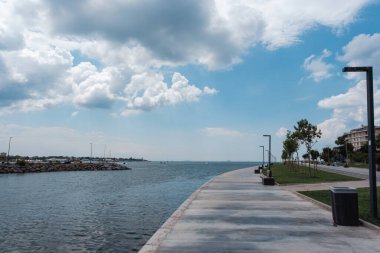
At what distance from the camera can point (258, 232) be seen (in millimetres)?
10430

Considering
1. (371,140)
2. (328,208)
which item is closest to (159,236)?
(371,140)

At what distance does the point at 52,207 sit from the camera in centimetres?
2434

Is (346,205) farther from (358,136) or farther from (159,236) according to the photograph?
(358,136)

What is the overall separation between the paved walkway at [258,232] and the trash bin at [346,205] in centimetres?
33

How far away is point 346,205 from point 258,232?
2.86m

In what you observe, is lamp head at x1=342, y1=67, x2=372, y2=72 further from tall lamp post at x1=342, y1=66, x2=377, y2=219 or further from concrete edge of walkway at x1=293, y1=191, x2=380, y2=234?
concrete edge of walkway at x1=293, y1=191, x2=380, y2=234

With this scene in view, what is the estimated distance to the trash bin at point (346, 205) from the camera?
11.3 metres

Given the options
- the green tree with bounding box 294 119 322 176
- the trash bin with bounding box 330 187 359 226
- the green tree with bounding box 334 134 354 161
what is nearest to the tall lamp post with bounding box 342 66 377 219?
the trash bin with bounding box 330 187 359 226

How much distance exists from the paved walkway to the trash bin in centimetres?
33

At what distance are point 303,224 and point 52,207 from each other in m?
17.2

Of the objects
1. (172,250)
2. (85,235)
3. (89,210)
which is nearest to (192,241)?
(172,250)

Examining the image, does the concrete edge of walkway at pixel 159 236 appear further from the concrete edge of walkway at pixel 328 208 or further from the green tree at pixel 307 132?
the green tree at pixel 307 132

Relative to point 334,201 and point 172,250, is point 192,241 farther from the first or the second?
point 334,201

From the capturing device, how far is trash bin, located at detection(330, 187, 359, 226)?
11.3m
